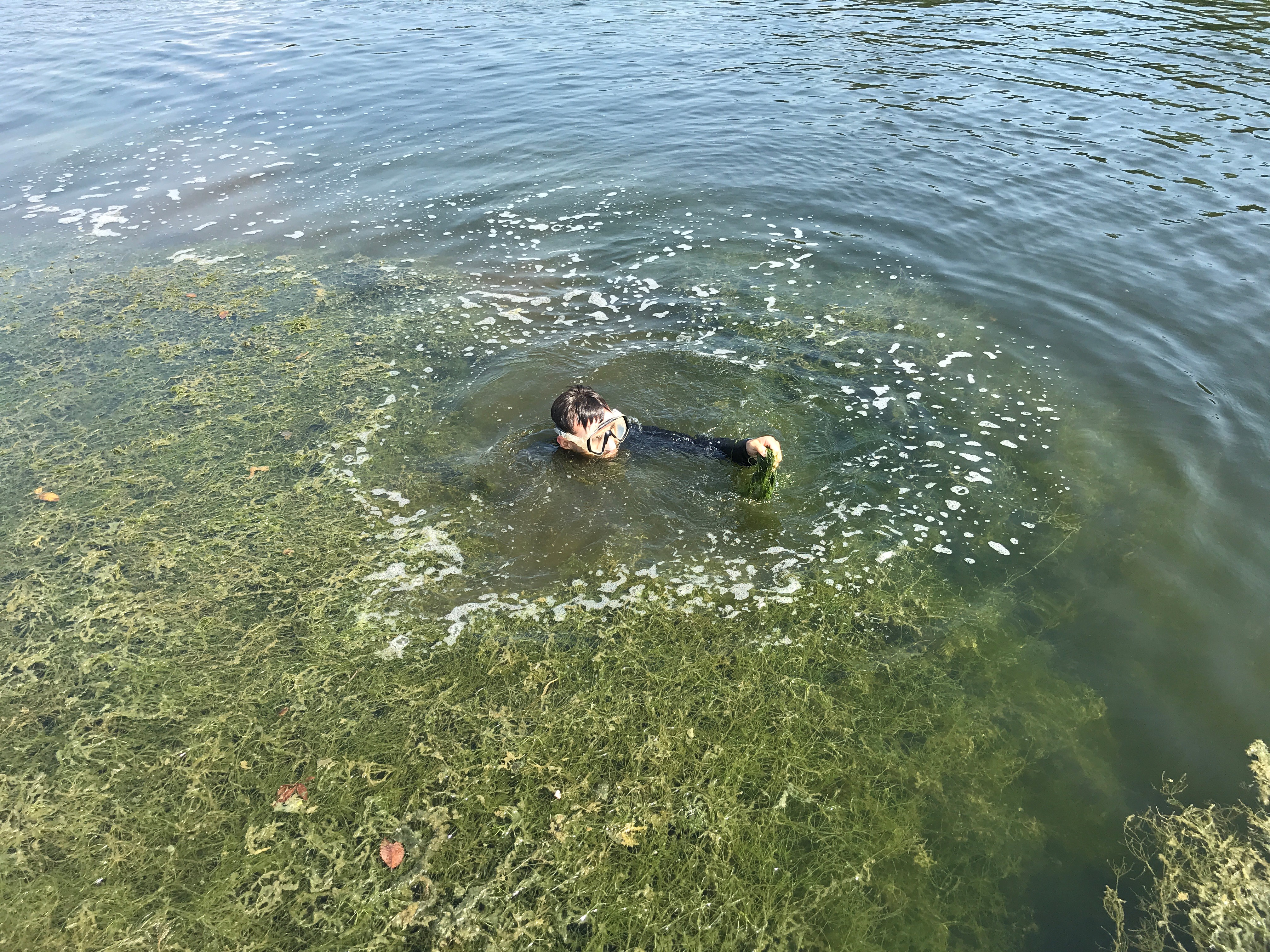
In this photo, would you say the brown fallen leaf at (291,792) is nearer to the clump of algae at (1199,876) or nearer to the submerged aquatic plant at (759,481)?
the submerged aquatic plant at (759,481)

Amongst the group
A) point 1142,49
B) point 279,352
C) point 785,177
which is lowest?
point 279,352

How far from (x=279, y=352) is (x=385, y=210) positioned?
4.77 metres

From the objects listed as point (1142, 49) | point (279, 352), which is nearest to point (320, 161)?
point (279, 352)

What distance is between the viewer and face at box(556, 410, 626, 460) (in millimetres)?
6738

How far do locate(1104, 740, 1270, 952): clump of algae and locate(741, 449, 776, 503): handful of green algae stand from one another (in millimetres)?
3506

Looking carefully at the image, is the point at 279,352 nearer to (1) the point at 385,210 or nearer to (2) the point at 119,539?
(2) the point at 119,539

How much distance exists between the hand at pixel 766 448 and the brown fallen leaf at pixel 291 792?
4.34 metres

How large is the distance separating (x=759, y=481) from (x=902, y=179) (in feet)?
28.6

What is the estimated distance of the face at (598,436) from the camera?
6738 mm

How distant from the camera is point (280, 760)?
4.73 m

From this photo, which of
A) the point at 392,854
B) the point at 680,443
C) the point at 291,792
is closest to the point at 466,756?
the point at 392,854

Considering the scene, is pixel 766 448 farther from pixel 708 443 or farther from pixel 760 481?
pixel 708 443

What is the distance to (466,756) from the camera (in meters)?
4.72

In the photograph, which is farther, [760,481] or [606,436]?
[606,436]
